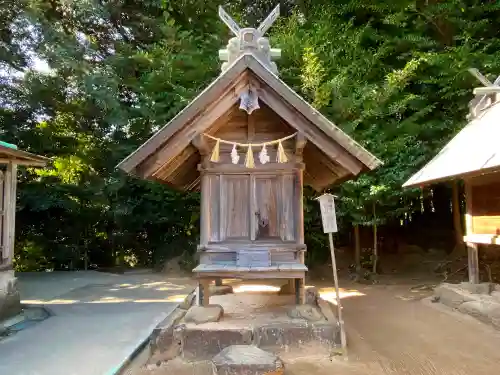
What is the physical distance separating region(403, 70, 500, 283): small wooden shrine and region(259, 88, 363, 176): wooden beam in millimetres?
2507

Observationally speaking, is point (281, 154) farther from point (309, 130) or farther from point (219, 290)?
point (219, 290)

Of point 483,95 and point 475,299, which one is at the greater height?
point 483,95

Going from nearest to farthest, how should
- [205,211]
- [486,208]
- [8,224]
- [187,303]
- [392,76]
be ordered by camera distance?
1. [205,211]
2. [187,303]
3. [486,208]
4. [8,224]
5. [392,76]

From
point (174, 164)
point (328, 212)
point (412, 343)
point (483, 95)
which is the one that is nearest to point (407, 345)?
point (412, 343)

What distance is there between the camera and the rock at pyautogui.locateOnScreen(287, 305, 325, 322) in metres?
5.54

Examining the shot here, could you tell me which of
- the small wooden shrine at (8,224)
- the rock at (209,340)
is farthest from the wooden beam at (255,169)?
the small wooden shrine at (8,224)

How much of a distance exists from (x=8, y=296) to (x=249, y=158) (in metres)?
5.83

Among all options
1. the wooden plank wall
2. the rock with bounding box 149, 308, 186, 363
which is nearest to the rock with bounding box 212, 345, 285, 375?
the rock with bounding box 149, 308, 186, 363

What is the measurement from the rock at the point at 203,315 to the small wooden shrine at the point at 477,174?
4.75 meters

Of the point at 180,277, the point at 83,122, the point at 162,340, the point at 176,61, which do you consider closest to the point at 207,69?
the point at 176,61

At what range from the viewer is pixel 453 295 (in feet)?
28.5

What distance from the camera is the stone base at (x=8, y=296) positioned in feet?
25.4

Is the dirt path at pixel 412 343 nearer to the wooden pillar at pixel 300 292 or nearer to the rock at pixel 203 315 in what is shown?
the wooden pillar at pixel 300 292

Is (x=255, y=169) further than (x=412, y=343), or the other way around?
(x=412, y=343)
